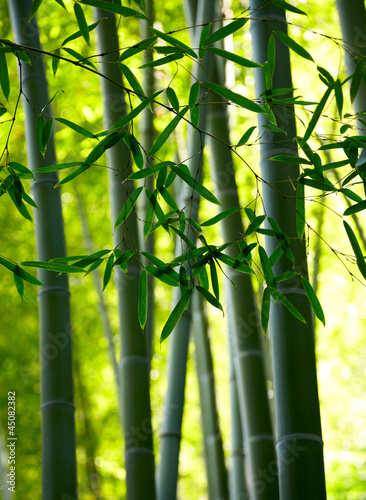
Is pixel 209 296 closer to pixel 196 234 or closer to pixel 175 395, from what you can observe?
pixel 196 234

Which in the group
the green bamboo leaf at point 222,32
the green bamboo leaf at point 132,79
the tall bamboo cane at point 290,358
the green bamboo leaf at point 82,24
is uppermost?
the green bamboo leaf at point 82,24

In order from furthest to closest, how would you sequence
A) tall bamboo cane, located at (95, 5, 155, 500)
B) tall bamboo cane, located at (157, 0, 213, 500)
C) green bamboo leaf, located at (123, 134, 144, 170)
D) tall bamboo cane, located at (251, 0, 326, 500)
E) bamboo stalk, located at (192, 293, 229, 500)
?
bamboo stalk, located at (192, 293, 229, 500) → tall bamboo cane, located at (157, 0, 213, 500) → tall bamboo cane, located at (95, 5, 155, 500) → tall bamboo cane, located at (251, 0, 326, 500) → green bamboo leaf, located at (123, 134, 144, 170)

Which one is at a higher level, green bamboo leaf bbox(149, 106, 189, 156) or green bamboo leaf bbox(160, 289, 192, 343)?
green bamboo leaf bbox(149, 106, 189, 156)

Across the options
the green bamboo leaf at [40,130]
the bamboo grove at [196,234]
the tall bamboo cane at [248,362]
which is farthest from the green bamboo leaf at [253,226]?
the tall bamboo cane at [248,362]

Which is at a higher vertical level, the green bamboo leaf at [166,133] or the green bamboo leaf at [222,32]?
the green bamboo leaf at [222,32]

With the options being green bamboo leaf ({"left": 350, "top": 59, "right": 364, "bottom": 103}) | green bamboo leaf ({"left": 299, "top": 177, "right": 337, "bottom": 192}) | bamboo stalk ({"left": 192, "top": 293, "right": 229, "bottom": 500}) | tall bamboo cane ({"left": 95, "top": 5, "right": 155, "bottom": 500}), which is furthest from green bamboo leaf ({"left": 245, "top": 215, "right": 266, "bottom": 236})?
bamboo stalk ({"left": 192, "top": 293, "right": 229, "bottom": 500})

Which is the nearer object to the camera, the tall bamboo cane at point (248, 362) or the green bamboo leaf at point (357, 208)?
the green bamboo leaf at point (357, 208)

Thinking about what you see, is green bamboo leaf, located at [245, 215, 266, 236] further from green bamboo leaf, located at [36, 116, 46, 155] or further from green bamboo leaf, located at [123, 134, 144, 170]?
green bamboo leaf, located at [36, 116, 46, 155]

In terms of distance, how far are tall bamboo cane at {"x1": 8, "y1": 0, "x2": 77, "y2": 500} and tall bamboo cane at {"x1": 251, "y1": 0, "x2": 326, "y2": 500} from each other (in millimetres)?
793

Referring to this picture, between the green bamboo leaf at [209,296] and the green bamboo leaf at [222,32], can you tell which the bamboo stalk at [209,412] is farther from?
the green bamboo leaf at [222,32]

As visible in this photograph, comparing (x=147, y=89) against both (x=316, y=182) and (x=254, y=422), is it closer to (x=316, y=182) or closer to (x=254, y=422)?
(x=254, y=422)

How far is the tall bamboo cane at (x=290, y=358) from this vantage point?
5.09 ft

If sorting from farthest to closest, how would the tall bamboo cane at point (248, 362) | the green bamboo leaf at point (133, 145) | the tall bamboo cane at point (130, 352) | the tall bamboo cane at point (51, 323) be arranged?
the tall bamboo cane at point (248, 362), the tall bamboo cane at point (130, 352), the tall bamboo cane at point (51, 323), the green bamboo leaf at point (133, 145)

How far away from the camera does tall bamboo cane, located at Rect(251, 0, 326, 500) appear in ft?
5.09
